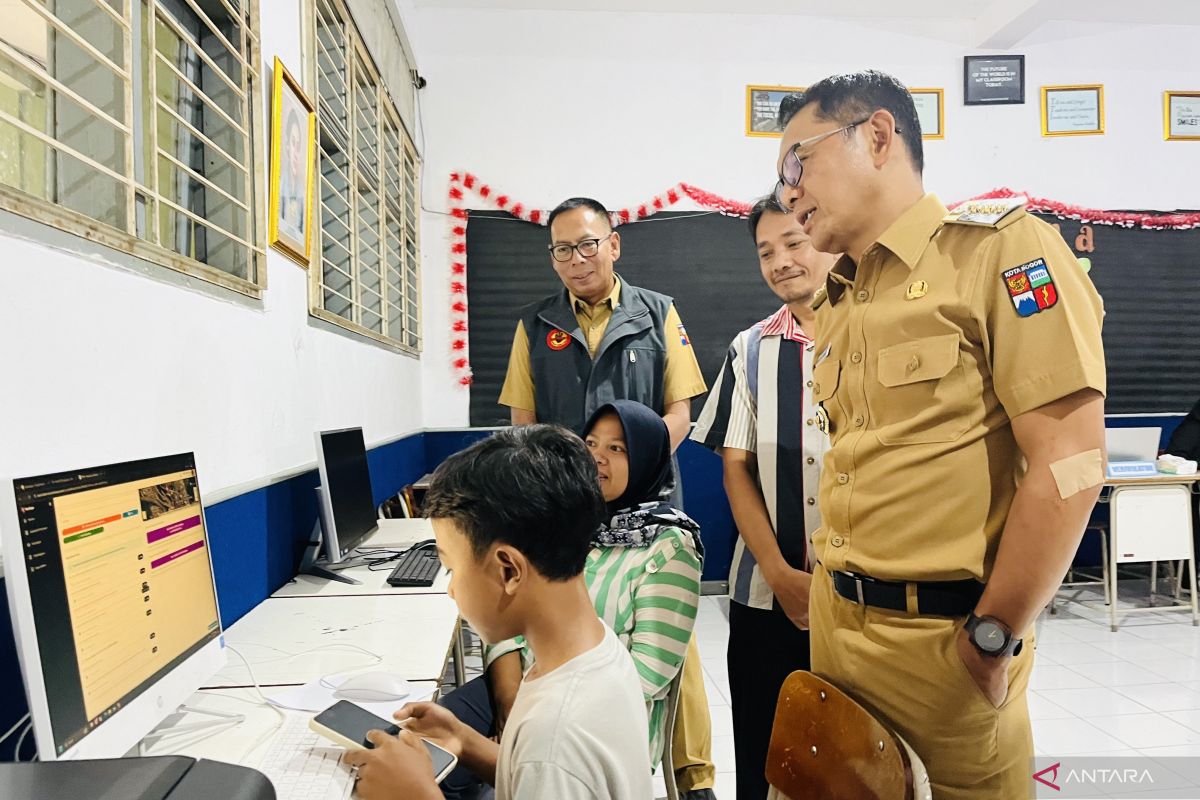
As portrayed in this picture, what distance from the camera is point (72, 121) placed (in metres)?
1.29

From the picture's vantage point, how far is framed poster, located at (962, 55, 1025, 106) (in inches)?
181

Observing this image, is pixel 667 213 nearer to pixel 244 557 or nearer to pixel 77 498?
pixel 244 557

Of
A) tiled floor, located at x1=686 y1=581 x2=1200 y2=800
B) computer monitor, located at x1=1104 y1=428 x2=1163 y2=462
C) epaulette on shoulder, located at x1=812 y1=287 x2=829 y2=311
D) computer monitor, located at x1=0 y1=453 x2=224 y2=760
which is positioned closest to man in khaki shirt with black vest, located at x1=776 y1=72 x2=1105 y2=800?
epaulette on shoulder, located at x1=812 y1=287 x2=829 y2=311

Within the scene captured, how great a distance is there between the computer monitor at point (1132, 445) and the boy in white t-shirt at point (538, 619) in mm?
3974

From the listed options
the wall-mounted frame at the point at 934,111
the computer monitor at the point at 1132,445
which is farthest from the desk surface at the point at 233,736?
the wall-mounted frame at the point at 934,111

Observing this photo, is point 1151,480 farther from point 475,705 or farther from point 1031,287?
point 475,705

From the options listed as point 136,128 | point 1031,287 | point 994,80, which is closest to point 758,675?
point 1031,287

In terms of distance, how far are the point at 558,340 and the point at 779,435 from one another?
37.8 inches

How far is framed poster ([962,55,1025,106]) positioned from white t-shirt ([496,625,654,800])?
496 centimetres

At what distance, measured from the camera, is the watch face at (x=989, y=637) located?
982 millimetres

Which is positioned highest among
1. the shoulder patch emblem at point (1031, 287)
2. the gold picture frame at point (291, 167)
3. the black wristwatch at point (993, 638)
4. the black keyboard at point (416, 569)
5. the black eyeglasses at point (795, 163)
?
the gold picture frame at point (291, 167)

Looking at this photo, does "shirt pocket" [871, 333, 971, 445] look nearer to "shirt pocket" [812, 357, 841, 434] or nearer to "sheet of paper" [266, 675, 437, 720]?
"shirt pocket" [812, 357, 841, 434]

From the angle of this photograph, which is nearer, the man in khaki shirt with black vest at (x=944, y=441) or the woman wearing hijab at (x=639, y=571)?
the man in khaki shirt with black vest at (x=944, y=441)

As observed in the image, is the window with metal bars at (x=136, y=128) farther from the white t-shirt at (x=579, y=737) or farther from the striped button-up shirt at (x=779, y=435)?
the striped button-up shirt at (x=779, y=435)
